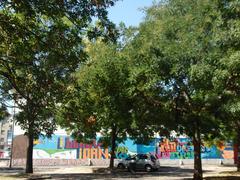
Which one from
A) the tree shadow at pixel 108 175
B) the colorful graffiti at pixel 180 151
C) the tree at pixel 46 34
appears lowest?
the tree shadow at pixel 108 175

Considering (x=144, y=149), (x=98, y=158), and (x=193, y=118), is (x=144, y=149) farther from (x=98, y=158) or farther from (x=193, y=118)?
(x=193, y=118)

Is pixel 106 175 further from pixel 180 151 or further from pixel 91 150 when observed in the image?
pixel 180 151

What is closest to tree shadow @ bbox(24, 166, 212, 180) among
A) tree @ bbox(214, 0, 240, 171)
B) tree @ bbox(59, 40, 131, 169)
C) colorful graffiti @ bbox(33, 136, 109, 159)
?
tree @ bbox(59, 40, 131, 169)

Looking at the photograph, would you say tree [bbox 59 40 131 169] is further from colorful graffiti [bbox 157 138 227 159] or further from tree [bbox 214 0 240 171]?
colorful graffiti [bbox 157 138 227 159]

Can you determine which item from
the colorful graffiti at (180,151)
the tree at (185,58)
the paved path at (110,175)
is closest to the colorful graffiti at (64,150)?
the colorful graffiti at (180,151)

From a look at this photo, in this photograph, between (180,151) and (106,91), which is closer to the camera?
(106,91)

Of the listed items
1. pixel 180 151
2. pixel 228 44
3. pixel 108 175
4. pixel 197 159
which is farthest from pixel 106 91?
pixel 180 151

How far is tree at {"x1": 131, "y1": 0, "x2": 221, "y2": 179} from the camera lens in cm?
1678

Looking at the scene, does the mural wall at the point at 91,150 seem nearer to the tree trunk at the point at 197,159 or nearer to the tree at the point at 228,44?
the tree trunk at the point at 197,159

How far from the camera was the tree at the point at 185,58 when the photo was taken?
1678cm

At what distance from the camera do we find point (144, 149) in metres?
59.0

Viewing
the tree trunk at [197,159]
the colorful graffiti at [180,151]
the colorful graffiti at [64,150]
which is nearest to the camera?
the tree trunk at [197,159]

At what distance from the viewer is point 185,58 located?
1769 centimetres

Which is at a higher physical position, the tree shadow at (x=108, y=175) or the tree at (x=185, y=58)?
the tree at (x=185, y=58)
